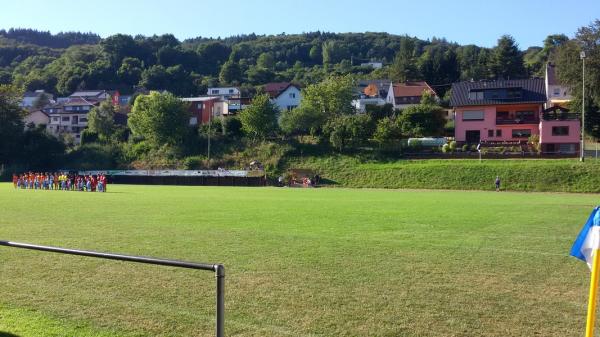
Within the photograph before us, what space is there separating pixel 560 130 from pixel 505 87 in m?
10.8

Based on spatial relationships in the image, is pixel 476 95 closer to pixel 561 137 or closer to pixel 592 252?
pixel 561 137

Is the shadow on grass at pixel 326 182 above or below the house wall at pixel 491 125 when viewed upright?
below

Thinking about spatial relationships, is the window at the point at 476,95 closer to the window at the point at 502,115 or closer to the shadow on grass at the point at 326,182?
the window at the point at 502,115

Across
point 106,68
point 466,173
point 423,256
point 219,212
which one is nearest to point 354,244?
point 423,256

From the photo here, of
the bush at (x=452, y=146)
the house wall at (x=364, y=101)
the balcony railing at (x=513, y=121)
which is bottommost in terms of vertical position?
the bush at (x=452, y=146)

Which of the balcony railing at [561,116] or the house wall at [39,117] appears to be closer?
the balcony railing at [561,116]

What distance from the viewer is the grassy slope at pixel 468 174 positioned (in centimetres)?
4475

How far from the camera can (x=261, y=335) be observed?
6297mm

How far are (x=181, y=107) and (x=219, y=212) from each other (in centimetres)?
5738

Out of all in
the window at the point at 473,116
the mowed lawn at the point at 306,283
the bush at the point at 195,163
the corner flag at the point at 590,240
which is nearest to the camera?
the corner flag at the point at 590,240

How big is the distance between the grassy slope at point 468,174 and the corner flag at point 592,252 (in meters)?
43.2

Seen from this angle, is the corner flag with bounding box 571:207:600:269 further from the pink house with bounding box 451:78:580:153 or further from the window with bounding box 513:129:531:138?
the window with bounding box 513:129:531:138

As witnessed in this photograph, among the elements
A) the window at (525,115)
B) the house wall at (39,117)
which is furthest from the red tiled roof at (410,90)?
the house wall at (39,117)

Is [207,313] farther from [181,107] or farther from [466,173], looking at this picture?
[181,107]
